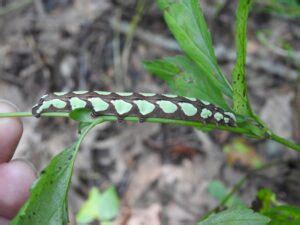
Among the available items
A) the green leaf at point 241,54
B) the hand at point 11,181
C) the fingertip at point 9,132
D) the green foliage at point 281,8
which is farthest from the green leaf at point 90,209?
the green foliage at point 281,8

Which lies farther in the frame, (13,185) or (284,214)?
(13,185)

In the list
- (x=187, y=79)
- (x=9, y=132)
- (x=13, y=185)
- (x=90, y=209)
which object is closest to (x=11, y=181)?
(x=13, y=185)

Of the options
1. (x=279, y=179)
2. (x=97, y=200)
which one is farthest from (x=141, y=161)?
(x=279, y=179)

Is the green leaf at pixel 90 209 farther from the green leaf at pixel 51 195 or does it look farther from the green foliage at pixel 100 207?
the green leaf at pixel 51 195

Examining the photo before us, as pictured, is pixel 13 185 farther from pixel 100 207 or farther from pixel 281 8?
pixel 281 8

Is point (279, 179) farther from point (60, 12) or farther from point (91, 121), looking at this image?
point (60, 12)
